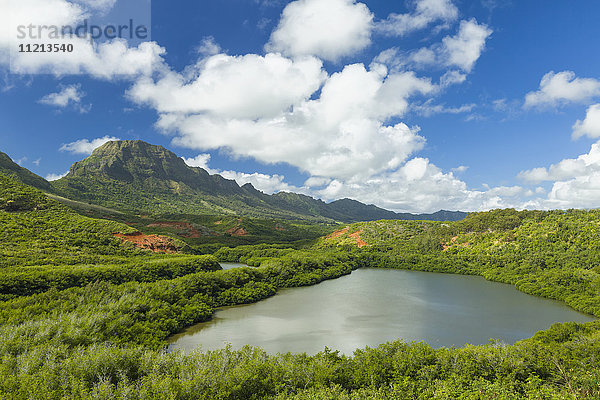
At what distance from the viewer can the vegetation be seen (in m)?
19.5

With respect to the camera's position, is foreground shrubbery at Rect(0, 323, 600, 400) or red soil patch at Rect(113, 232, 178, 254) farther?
red soil patch at Rect(113, 232, 178, 254)

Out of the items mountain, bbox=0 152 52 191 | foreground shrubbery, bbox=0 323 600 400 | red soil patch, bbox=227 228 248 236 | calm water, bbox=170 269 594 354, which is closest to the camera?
foreground shrubbery, bbox=0 323 600 400

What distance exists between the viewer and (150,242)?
79.2 m

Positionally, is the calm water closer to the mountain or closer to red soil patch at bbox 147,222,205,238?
red soil patch at bbox 147,222,205,238

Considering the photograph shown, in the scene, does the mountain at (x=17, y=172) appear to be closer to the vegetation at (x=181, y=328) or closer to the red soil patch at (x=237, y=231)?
the red soil patch at (x=237, y=231)

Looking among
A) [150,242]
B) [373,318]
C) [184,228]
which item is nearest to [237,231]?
[184,228]

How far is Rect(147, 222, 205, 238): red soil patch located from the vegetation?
276 feet

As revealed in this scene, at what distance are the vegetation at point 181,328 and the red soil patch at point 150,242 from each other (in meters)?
2.35

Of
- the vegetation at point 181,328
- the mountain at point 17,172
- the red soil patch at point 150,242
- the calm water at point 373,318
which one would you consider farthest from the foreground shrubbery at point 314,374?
the mountain at point 17,172

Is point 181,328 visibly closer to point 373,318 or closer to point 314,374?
point 314,374

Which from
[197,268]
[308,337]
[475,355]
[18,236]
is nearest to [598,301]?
[475,355]

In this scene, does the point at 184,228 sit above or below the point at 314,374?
above

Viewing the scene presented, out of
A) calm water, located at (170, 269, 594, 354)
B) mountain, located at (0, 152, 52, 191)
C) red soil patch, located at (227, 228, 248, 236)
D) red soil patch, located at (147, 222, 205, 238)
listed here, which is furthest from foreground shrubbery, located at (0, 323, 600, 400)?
mountain, located at (0, 152, 52, 191)

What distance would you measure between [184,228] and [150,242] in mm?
86394
